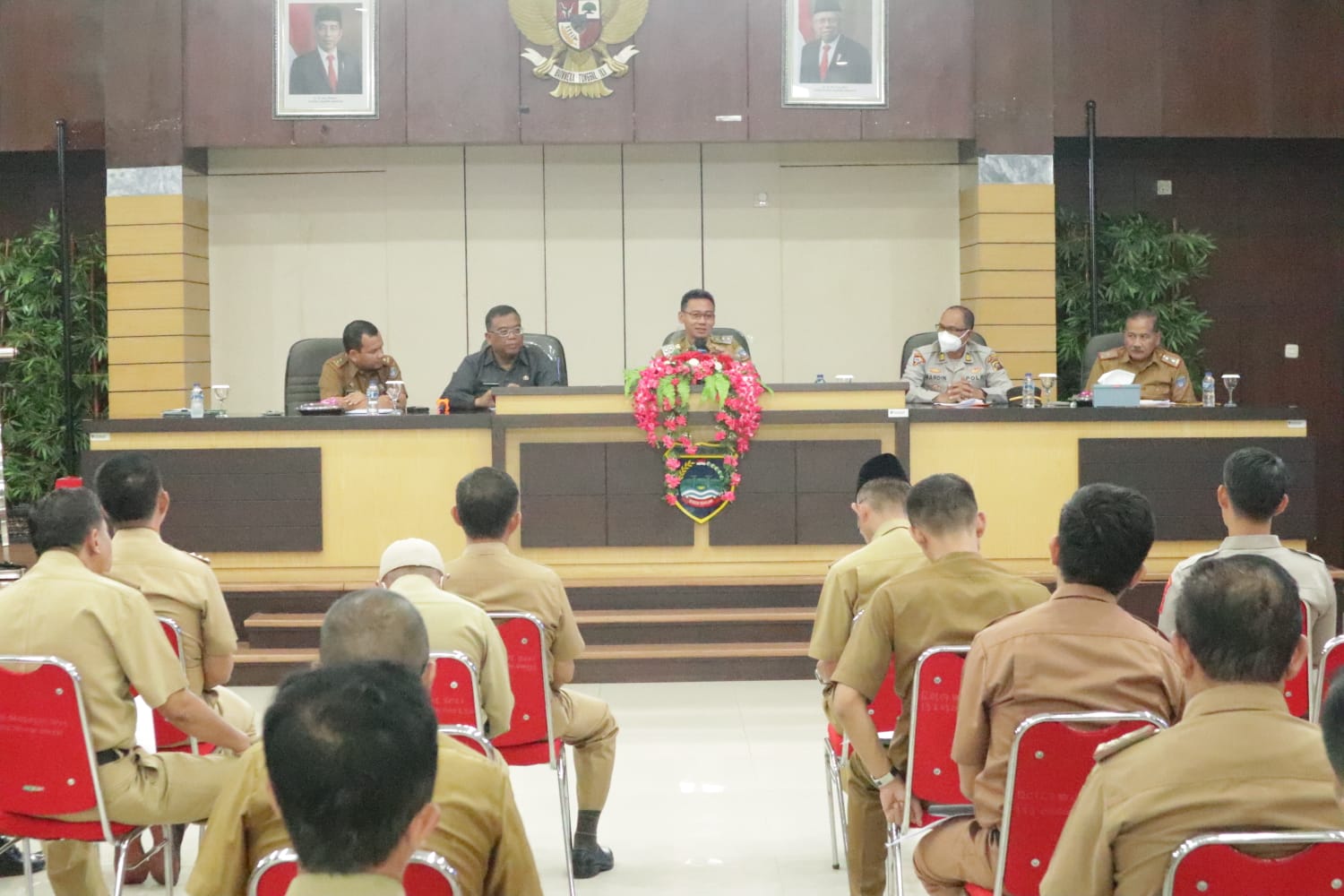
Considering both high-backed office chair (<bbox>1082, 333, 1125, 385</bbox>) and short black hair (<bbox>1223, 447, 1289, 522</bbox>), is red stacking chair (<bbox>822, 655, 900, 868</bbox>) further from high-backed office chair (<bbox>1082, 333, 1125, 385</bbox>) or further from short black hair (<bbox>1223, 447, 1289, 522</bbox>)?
high-backed office chair (<bbox>1082, 333, 1125, 385</bbox>)

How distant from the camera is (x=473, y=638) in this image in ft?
10.3

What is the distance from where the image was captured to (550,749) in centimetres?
355

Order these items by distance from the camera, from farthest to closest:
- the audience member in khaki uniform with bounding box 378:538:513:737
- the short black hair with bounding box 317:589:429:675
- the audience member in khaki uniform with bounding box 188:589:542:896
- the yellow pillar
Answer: the yellow pillar, the audience member in khaki uniform with bounding box 378:538:513:737, the short black hair with bounding box 317:589:429:675, the audience member in khaki uniform with bounding box 188:589:542:896

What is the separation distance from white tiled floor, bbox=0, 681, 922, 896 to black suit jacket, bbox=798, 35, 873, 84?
4.37 m

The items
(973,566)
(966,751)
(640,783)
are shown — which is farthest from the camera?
(640,783)

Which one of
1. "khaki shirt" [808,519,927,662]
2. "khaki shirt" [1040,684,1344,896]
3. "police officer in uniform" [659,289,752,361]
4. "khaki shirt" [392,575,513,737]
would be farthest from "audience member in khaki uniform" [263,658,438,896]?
"police officer in uniform" [659,289,752,361]

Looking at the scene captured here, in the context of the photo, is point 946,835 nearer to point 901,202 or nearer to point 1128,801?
point 1128,801

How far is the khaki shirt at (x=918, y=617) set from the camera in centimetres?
291

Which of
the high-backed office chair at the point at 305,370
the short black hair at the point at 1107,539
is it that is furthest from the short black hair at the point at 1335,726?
the high-backed office chair at the point at 305,370

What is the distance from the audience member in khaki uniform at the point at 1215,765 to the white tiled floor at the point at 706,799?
6.38 ft

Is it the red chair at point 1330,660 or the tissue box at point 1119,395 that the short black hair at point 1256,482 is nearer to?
the red chair at point 1330,660

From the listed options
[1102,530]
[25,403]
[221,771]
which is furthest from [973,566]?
[25,403]

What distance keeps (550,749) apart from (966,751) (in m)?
1.34

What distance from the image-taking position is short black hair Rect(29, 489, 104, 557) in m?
2.99
